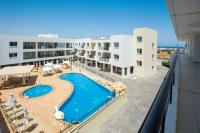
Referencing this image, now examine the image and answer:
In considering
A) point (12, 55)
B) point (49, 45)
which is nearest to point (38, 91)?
point (12, 55)

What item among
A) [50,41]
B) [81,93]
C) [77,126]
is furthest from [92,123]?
[50,41]

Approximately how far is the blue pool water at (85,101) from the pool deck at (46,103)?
0.97m

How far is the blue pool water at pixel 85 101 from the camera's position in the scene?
46.4 ft

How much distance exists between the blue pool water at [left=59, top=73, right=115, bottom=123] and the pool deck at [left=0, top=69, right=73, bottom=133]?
3.19ft

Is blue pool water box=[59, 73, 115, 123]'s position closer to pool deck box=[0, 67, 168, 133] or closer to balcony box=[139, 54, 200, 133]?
pool deck box=[0, 67, 168, 133]

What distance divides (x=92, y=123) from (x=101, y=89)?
987cm

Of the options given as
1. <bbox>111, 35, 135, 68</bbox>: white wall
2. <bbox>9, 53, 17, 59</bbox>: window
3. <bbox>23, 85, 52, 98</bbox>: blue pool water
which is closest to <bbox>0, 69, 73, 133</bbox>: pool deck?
<bbox>23, 85, 52, 98</bbox>: blue pool water

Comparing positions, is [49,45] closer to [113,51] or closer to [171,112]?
[113,51]

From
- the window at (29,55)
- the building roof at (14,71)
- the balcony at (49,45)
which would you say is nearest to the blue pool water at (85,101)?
the building roof at (14,71)

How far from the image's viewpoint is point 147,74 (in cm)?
3180

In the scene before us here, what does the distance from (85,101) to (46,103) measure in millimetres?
4386

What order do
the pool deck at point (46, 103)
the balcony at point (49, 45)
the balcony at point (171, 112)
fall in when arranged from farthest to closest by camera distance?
the balcony at point (49, 45) → the pool deck at point (46, 103) → the balcony at point (171, 112)

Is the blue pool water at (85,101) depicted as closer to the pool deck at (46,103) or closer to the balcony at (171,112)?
the pool deck at (46,103)

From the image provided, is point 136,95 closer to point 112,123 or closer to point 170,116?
point 112,123
